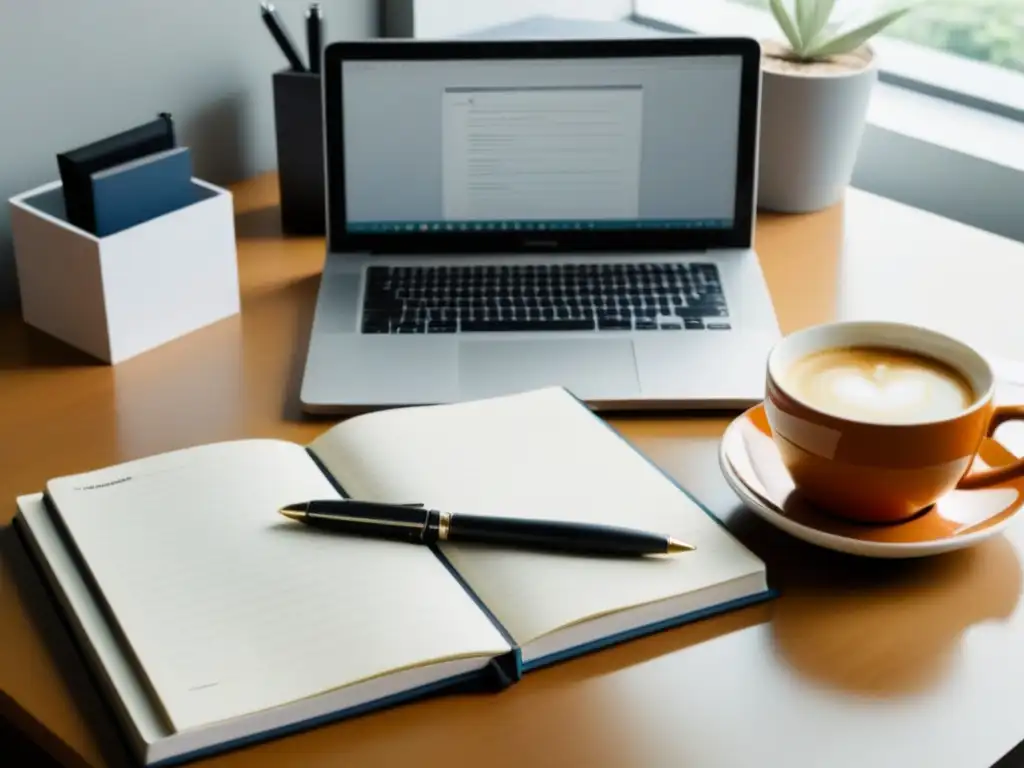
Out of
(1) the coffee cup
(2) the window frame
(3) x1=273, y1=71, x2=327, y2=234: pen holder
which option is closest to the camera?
(1) the coffee cup

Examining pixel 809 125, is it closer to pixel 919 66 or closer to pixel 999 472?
pixel 919 66

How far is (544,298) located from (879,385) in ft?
1.14

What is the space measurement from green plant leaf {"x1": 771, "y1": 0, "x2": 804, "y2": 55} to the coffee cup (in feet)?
1.70

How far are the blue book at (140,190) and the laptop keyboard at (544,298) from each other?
0.17 metres

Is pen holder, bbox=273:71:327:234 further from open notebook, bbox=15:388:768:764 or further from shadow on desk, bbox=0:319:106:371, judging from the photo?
open notebook, bbox=15:388:768:764

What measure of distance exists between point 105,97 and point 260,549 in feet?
1.97

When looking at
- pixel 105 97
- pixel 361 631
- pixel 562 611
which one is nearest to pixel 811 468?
pixel 562 611

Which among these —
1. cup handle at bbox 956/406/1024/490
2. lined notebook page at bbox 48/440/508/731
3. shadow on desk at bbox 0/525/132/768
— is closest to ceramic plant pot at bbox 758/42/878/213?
cup handle at bbox 956/406/1024/490

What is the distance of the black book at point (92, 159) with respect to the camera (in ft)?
3.49

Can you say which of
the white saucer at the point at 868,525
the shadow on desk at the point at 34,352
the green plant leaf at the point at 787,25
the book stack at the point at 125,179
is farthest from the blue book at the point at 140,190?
the green plant leaf at the point at 787,25

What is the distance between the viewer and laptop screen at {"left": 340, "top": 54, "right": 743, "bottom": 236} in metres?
1.17

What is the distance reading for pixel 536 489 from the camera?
2.96 feet

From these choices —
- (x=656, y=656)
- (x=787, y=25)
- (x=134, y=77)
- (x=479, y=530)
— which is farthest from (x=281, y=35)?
(x=656, y=656)

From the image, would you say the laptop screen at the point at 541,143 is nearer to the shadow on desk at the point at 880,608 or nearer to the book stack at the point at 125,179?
the book stack at the point at 125,179
